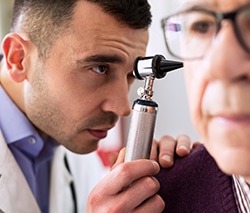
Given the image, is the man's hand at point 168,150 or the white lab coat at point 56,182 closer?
the man's hand at point 168,150

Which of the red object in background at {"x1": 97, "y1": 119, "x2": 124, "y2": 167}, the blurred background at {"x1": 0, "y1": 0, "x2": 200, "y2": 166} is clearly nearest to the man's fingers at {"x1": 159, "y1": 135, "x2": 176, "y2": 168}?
the blurred background at {"x1": 0, "y1": 0, "x2": 200, "y2": 166}

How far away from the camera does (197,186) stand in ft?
2.63

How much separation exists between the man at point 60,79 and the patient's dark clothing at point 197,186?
0.21 feet

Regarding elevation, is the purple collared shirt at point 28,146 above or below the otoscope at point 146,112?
below

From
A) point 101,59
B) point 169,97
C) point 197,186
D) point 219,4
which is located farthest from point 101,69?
point 169,97

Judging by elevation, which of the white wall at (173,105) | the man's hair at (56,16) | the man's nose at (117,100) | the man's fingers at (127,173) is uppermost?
the man's hair at (56,16)

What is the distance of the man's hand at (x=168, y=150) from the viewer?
2.87 ft

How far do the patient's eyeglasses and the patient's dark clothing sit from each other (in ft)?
0.86

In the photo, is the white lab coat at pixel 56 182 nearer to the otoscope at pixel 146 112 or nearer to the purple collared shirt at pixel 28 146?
the purple collared shirt at pixel 28 146

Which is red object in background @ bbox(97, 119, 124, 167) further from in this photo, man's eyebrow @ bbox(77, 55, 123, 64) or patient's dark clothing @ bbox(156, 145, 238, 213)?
patient's dark clothing @ bbox(156, 145, 238, 213)

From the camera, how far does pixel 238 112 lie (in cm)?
52

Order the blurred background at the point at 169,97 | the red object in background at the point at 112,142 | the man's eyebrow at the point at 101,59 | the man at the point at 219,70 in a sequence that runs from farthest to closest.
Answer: the red object in background at the point at 112,142
the blurred background at the point at 169,97
the man's eyebrow at the point at 101,59
the man at the point at 219,70

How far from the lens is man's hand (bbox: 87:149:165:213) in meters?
0.76

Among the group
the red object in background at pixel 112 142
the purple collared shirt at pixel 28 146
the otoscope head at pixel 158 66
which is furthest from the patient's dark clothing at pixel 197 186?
the red object in background at pixel 112 142
